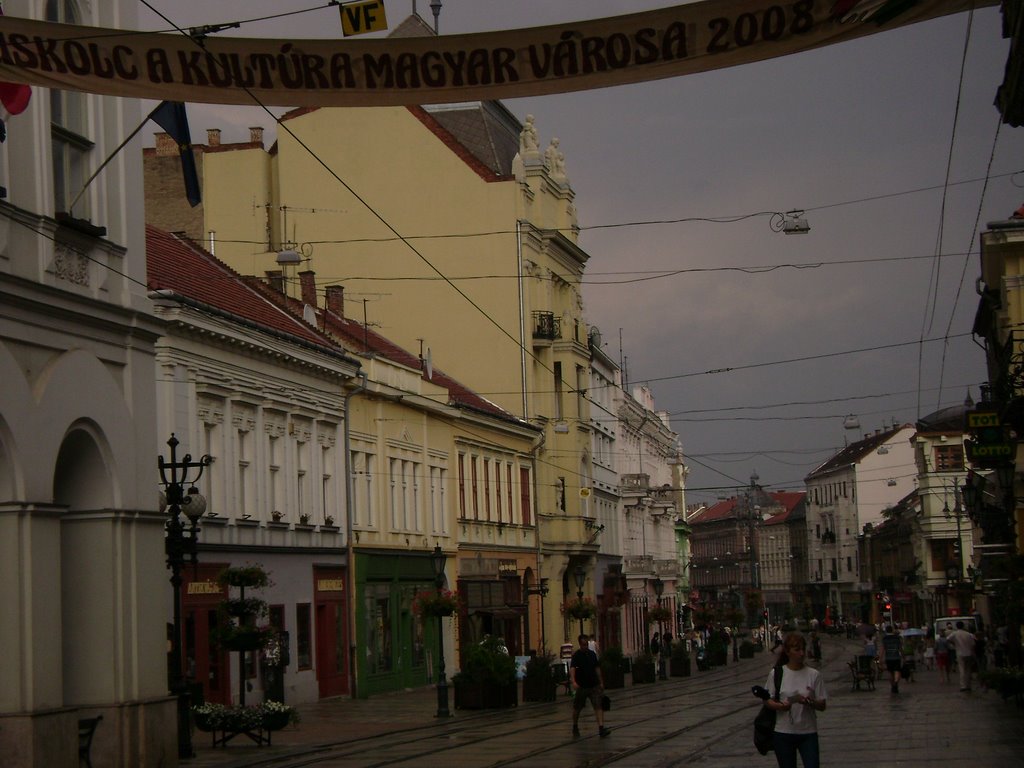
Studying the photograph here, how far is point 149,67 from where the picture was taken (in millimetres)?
14289

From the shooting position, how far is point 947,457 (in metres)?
100

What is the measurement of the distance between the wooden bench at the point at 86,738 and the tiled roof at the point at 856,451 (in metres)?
121

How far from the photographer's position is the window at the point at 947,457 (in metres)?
99.2

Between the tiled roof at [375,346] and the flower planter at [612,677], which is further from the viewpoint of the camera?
the flower planter at [612,677]

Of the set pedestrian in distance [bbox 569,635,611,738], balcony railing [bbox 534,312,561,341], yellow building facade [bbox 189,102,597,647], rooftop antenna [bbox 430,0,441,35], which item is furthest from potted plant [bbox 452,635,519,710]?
rooftop antenna [bbox 430,0,441,35]

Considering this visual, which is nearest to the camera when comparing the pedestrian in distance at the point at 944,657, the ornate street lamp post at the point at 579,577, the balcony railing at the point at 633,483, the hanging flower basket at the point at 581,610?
the pedestrian in distance at the point at 944,657

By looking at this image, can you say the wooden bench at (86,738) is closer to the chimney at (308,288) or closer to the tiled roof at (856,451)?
the chimney at (308,288)

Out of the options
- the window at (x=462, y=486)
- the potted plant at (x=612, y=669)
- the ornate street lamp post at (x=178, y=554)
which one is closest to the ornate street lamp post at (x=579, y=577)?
the window at (x=462, y=486)

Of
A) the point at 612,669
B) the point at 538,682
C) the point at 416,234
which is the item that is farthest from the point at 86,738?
the point at 416,234

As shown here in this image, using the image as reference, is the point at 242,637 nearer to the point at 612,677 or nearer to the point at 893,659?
the point at 893,659

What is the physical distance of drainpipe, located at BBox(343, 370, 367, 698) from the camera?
140ft

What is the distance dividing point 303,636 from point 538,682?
575cm

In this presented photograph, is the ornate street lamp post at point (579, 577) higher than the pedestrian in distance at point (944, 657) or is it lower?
higher

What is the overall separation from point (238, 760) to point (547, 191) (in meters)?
44.5
